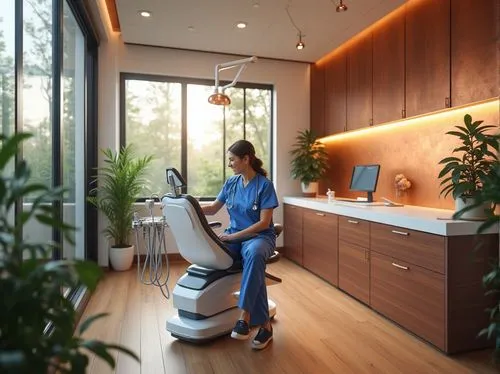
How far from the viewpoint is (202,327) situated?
2293 mm

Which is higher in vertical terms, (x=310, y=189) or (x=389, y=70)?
(x=389, y=70)

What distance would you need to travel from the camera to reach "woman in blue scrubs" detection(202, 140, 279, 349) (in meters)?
2.26

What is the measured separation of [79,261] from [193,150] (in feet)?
13.4

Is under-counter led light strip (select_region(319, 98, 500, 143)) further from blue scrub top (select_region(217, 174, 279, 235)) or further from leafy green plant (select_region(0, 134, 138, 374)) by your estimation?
leafy green plant (select_region(0, 134, 138, 374))

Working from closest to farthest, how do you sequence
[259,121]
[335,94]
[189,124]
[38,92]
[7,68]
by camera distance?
[7,68] < [38,92] < [335,94] < [189,124] < [259,121]

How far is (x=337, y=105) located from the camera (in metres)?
4.32

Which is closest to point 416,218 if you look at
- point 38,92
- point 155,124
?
point 38,92

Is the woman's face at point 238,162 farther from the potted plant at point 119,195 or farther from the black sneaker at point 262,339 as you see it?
the potted plant at point 119,195

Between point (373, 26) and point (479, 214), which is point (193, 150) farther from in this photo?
point (479, 214)

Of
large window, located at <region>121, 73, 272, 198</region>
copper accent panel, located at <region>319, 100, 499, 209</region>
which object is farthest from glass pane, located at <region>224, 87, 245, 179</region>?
copper accent panel, located at <region>319, 100, 499, 209</region>

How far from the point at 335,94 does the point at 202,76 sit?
1.66m

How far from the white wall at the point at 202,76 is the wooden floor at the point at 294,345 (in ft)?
5.41

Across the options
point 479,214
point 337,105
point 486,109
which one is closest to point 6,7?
point 479,214

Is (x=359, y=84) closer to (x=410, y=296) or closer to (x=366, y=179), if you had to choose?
(x=366, y=179)
